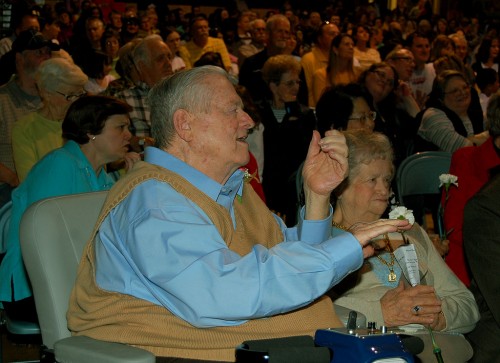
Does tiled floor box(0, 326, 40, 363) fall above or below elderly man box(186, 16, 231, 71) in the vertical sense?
below

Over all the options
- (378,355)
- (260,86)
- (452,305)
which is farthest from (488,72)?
(378,355)

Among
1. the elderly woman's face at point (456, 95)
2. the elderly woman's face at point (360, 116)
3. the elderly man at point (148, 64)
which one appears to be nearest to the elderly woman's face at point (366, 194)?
the elderly woman's face at point (360, 116)

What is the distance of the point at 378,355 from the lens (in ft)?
5.93

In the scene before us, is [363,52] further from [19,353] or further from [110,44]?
[19,353]

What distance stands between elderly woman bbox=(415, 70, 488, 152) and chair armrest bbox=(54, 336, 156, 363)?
4308 millimetres

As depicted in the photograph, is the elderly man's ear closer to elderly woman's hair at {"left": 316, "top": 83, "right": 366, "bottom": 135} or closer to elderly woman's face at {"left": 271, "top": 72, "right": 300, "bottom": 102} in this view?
elderly woman's hair at {"left": 316, "top": 83, "right": 366, "bottom": 135}

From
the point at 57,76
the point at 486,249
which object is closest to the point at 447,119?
the point at 57,76

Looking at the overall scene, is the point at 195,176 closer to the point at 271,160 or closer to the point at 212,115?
the point at 212,115

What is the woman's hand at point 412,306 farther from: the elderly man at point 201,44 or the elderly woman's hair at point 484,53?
the elderly woman's hair at point 484,53

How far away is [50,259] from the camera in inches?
100

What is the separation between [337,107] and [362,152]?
1.75 m

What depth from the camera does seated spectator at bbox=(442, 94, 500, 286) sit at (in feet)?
13.8

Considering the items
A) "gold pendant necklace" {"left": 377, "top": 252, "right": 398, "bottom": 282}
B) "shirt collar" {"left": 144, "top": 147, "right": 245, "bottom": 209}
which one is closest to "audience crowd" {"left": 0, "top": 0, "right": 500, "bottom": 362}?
"shirt collar" {"left": 144, "top": 147, "right": 245, "bottom": 209}

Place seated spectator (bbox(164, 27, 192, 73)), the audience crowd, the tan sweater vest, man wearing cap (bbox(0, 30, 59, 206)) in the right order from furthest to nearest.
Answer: seated spectator (bbox(164, 27, 192, 73)) < man wearing cap (bbox(0, 30, 59, 206)) < the audience crowd < the tan sweater vest
